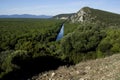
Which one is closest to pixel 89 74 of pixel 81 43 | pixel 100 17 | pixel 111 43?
pixel 111 43

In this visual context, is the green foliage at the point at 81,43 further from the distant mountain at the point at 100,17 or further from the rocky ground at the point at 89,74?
the distant mountain at the point at 100,17

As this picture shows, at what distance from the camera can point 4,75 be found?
17.1m

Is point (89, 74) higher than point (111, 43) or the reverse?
higher

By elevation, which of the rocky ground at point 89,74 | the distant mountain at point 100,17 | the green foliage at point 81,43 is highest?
the rocky ground at point 89,74

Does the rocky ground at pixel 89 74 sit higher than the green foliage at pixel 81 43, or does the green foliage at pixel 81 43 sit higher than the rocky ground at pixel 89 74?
the rocky ground at pixel 89 74

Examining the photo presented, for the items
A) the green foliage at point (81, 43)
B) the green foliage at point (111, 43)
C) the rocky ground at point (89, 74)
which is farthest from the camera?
the green foliage at point (81, 43)

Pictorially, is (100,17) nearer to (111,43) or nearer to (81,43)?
(81,43)

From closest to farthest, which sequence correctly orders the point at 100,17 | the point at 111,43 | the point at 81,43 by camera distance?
the point at 111,43
the point at 81,43
the point at 100,17

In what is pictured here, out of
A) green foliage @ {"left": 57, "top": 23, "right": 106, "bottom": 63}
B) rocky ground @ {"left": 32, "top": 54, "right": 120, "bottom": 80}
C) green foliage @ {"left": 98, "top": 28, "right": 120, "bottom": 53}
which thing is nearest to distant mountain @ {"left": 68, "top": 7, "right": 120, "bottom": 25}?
green foliage @ {"left": 98, "top": 28, "right": 120, "bottom": 53}

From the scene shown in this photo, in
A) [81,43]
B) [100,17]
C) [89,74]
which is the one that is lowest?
[100,17]

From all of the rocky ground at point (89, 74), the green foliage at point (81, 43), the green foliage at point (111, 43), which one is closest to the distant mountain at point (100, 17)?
the green foliage at point (111, 43)

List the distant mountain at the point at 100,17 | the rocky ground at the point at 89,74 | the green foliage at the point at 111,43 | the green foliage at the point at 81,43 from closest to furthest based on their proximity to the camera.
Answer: the rocky ground at the point at 89,74 → the green foliage at the point at 111,43 → the green foliage at the point at 81,43 → the distant mountain at the point at 100,17

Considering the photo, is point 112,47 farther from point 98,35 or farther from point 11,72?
point 11,72

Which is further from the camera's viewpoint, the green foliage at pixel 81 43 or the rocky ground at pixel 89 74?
the green foliage at pixel 81 43
